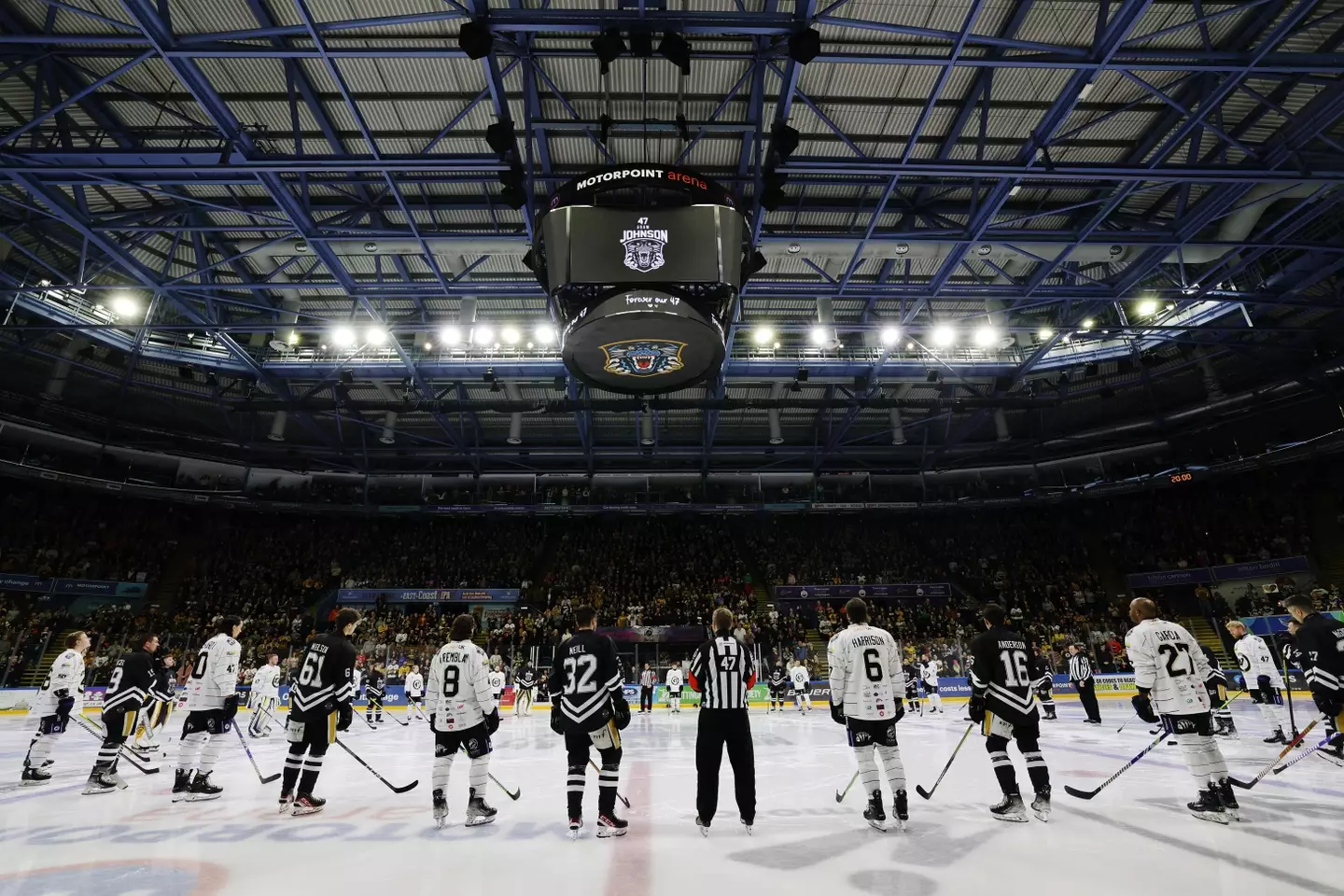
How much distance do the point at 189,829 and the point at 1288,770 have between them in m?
12.6

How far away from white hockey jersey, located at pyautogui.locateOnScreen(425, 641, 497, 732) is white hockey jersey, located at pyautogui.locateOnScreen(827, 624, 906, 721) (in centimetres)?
347

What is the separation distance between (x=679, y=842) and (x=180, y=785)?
6.19 metres

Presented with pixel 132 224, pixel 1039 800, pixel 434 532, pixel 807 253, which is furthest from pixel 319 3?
pixel 434 532

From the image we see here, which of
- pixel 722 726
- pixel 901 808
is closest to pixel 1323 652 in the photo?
pixel 901 808

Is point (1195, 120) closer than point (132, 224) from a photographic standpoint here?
Yes

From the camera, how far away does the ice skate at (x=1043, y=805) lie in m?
6.27

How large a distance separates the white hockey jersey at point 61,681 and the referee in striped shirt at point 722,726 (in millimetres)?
9748

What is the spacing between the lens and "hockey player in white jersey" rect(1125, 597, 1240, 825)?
242 inches

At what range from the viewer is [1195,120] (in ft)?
39.7

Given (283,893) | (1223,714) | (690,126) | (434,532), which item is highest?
(690,126)

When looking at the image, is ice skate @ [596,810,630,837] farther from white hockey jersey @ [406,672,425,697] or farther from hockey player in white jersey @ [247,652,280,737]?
white hockey jersey @ [406,672,425,697]

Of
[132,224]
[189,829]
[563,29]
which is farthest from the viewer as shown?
[132,224]

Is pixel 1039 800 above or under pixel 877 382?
under

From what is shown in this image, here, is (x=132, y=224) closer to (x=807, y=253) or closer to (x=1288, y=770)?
(x=807, y=253)
